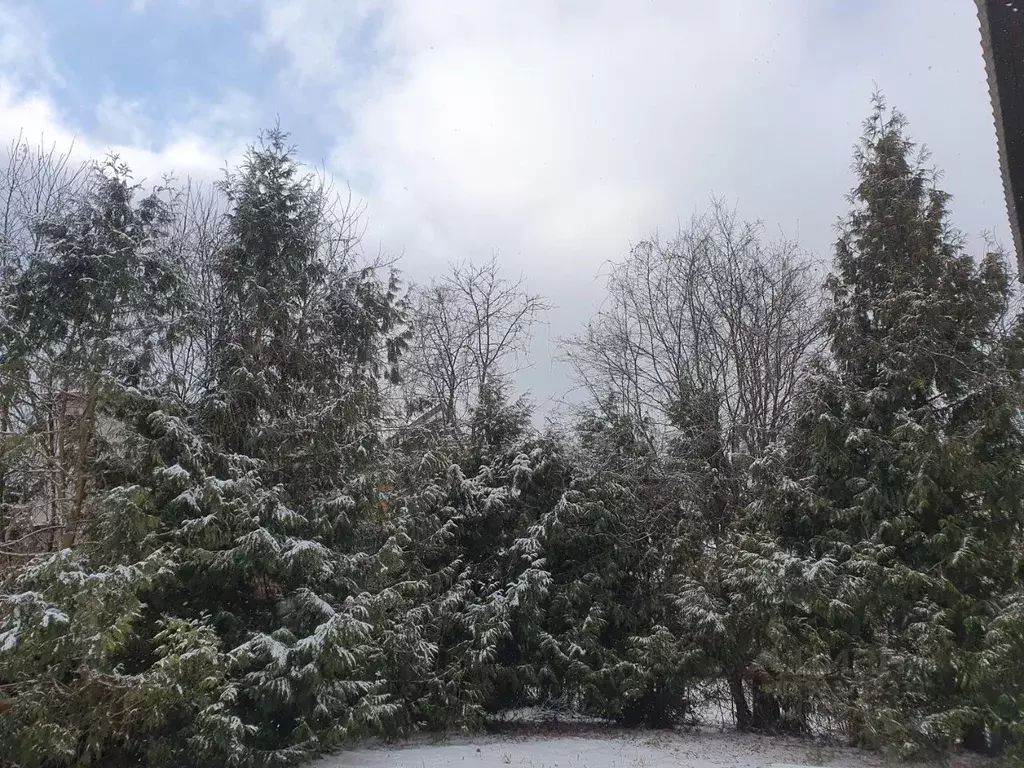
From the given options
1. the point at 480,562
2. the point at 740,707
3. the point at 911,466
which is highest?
the point at 911,466

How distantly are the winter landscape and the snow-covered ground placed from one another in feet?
0.30

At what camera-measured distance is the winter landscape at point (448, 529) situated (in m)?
7.96

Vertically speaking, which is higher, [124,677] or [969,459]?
[969,459]

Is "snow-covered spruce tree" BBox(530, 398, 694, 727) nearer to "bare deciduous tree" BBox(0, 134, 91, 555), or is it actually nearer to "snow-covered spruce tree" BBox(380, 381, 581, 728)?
"snow-covered spruce tree" BBox(380, 381, 581, 728)

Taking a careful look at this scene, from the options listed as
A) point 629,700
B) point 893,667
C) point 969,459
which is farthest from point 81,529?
point 969,459

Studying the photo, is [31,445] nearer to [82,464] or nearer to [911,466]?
[82,464]

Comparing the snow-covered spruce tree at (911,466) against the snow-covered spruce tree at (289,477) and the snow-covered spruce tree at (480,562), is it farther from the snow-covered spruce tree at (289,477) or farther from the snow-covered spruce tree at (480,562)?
the snow-covered spruce tree at (289,477)

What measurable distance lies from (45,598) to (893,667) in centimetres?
998

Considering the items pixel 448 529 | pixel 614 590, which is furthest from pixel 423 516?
pixel 614 590

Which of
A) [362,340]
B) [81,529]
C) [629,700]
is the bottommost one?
[629,700]

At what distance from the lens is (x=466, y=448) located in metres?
13.3

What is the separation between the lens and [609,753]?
9.90 m

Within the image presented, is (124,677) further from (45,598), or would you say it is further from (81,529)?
(81,529)

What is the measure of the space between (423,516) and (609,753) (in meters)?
4.50
